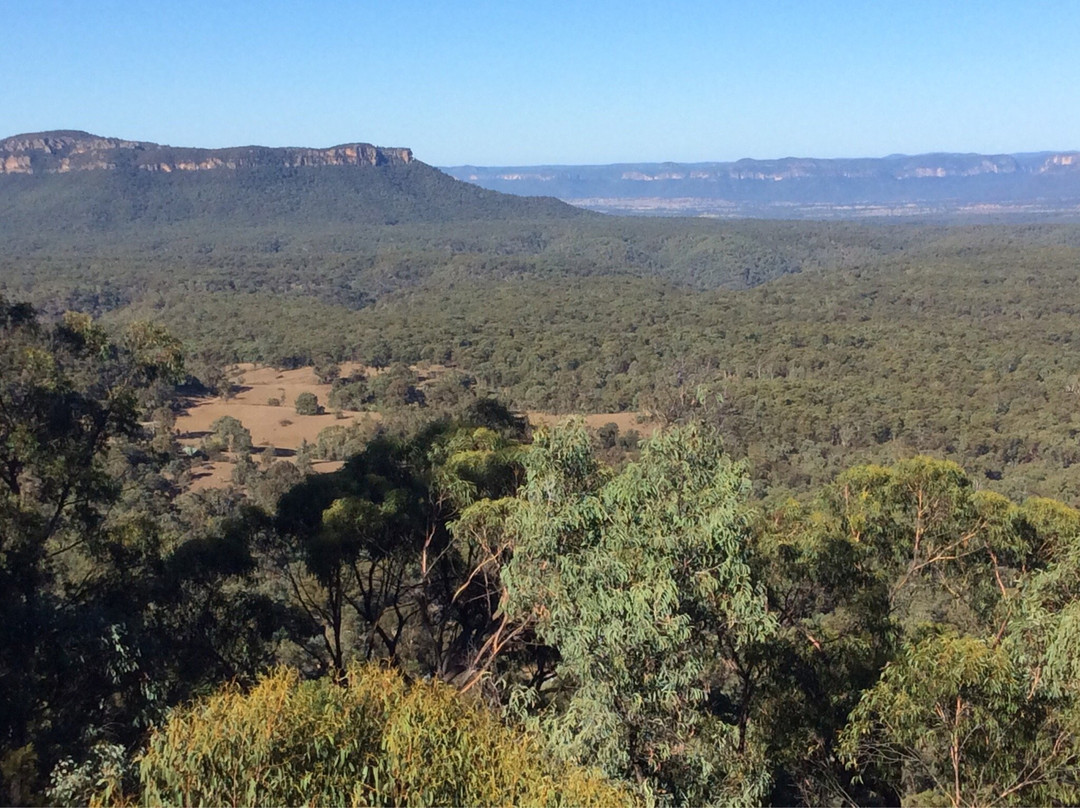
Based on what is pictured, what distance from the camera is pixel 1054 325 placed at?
59594mm

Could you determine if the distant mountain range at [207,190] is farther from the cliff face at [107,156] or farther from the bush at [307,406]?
the bush at [307,406]

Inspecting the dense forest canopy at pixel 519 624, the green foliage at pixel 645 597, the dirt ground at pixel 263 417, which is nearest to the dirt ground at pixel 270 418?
the dirt ground at pixel 263 417

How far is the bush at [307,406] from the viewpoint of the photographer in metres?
41.9

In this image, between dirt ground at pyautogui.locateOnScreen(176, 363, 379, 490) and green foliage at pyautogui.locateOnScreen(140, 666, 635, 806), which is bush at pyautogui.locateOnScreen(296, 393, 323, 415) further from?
green foliage at pyautogui.locateOnScreen(140, 666, 635, 806)

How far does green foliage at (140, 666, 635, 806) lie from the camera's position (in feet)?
12.4

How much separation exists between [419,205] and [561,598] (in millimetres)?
149549

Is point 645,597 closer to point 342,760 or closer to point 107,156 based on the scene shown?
point 342,760

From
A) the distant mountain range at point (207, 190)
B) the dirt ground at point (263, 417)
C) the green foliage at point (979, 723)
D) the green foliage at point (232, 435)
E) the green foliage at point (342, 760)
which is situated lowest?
the dirt ground at point (263, 417)

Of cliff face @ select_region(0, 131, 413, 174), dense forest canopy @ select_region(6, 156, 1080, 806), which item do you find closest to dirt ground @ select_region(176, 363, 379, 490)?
dense forest canopy @ select_region(6, 156, 1080, 806)

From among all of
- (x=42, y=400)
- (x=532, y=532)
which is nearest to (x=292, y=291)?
(x=42, y=400)

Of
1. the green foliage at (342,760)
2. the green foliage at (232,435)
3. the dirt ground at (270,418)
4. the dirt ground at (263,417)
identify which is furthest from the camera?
the green foliage at (232,435)

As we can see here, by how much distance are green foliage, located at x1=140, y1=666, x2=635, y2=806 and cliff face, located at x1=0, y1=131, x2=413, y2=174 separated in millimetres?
150787

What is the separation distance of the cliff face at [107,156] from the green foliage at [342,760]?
495ft

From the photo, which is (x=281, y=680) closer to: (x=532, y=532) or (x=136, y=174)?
(x=532, y=532)
